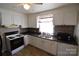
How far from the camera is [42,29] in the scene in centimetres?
115

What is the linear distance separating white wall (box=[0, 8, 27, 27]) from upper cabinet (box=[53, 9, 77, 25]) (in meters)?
0.49

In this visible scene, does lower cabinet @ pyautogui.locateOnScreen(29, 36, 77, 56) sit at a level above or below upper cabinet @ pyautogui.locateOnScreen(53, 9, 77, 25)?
below

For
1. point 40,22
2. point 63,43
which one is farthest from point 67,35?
point 40,22

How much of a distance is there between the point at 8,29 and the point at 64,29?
88cm

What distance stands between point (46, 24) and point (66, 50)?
0.49 m

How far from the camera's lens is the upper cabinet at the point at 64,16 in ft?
3.25

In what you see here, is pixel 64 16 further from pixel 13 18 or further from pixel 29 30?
pixel 13 18

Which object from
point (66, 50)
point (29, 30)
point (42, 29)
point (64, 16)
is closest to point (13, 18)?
point (29, 30)

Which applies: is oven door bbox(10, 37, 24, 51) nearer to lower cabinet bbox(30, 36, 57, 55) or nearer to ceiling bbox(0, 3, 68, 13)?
lower cabinet bbox(30, 36, 57, 55)

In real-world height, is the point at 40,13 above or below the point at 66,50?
above

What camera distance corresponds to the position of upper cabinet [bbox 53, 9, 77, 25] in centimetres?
99

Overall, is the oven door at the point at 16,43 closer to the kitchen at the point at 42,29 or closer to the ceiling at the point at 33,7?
the kitchen at the point at 42,29

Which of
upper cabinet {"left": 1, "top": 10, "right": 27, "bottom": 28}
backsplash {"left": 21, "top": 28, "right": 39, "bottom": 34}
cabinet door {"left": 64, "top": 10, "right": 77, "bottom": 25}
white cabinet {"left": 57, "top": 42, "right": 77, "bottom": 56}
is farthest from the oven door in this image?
cabinet door {"left": 64, "top": 10, "right": 77, "bottom": 25}

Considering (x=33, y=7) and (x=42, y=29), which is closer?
(x=33, y=7)
